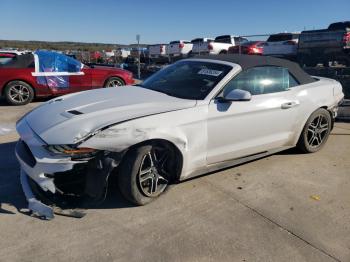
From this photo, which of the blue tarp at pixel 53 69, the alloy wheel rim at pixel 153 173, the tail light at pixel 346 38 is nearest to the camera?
the alloy wheel rim at pixel 153 173

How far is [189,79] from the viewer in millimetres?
4797

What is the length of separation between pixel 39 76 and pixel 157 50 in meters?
14.8

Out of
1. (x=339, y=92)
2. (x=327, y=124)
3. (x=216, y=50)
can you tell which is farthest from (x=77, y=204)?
(x=216, y=50)

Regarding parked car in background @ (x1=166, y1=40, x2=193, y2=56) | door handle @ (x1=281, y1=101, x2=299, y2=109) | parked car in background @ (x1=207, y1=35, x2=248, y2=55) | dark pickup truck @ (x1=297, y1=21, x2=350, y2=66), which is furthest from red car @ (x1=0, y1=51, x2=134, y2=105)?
parked car in background @ (x1=166, y1=40, x2=193, y2=56)

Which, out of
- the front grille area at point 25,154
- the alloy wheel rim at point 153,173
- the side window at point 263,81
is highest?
the side window at point 263,81

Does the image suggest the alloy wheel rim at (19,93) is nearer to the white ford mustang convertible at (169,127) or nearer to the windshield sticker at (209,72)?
the white ford mustang convertible at (169,127)

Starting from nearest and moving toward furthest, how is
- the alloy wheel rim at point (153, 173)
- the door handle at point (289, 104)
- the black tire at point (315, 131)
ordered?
1. the alloy wheel rim at point (153, 173)
2. the door handle at point (289, 104)
3. the black tire at point (315, 131)

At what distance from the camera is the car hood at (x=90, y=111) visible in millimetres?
3580

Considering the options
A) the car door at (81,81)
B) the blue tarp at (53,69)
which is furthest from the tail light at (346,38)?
the blue tarp at (53,69)

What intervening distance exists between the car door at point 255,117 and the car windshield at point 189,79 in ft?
0.62

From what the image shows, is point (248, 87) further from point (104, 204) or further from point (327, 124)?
point (104, 204)

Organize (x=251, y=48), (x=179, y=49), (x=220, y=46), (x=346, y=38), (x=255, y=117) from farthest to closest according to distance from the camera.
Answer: (x=179, y=49), (x=220, y=46), (x=251, y=48), (x=346, y=38), (x=255, y=117)

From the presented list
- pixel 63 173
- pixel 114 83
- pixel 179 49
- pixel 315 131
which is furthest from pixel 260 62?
pixel 179 49

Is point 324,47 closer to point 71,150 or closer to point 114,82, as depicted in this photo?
point 114,82
